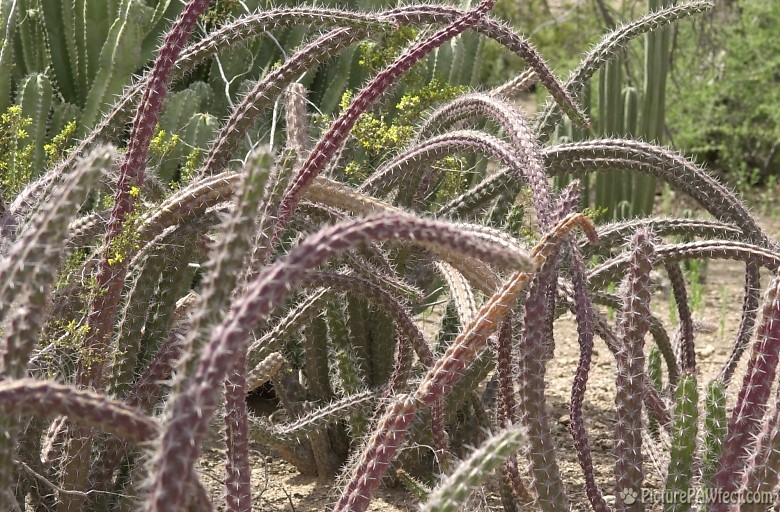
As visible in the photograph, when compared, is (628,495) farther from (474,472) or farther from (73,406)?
(73,406)

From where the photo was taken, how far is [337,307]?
2.84 meters

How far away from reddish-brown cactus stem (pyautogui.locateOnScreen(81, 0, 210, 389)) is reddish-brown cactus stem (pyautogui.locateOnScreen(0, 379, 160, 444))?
66 cm

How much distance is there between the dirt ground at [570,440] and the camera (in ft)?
9.02

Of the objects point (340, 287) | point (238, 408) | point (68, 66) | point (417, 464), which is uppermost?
point (68, 66)

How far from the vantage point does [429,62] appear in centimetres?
437

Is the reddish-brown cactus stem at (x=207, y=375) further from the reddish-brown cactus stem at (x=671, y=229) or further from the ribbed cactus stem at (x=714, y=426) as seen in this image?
the reddish-brown cactus stem at (x=671, y=229)

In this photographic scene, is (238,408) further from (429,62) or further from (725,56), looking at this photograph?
(725,56)

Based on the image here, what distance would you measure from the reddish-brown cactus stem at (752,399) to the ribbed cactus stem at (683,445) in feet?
0.33

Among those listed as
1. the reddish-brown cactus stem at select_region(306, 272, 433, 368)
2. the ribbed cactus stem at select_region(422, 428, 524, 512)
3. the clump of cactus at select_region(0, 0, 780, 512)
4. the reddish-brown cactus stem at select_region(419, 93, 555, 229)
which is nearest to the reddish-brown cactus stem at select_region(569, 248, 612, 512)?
the clump of cactus at select_region(0, 0, 780, 512)

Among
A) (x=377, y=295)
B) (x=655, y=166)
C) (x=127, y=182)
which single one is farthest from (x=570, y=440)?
(x=127, y=182)

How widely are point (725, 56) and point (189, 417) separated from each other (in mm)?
7583

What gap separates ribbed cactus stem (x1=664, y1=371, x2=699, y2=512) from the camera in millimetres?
2094

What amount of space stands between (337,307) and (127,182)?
1008mm

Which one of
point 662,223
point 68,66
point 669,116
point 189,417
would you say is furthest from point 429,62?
point 669,116
